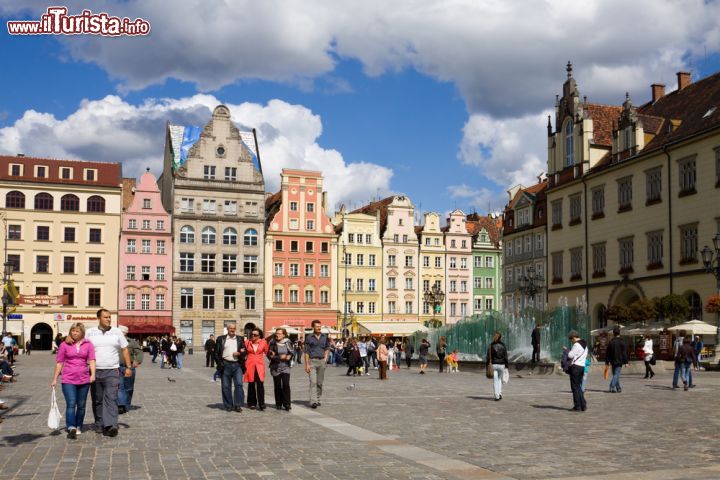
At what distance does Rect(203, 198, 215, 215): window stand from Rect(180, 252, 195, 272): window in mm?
4032

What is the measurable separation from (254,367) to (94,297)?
62.6 m

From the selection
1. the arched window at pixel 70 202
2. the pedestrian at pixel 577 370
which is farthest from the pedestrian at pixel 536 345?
the arched window at pixel 70 202

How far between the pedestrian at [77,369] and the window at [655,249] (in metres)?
40.5

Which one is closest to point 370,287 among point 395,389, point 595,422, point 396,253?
point 396,253

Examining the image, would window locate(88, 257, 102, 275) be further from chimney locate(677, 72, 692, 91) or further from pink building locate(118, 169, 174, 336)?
chimney locate(677, 72, 692, 91)

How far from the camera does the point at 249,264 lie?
269 feet

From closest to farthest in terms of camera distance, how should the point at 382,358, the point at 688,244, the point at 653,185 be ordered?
the point at 382,358
the point at 688,244
the point at 653,185

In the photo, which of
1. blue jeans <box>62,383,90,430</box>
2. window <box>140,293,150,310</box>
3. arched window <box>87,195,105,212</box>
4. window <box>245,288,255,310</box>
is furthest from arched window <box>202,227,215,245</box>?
blue jeans <box>62,383,90,430</box>

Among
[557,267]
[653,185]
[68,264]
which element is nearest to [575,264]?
[557,267]

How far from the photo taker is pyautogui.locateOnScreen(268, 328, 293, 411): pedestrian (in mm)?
18203

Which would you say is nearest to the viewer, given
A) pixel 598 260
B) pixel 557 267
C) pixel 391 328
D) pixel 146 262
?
pixel 598 260

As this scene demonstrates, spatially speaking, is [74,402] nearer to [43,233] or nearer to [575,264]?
[575,264]

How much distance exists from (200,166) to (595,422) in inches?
2711

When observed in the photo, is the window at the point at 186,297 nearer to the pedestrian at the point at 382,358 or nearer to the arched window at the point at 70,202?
the arched window at the point at 70,202
